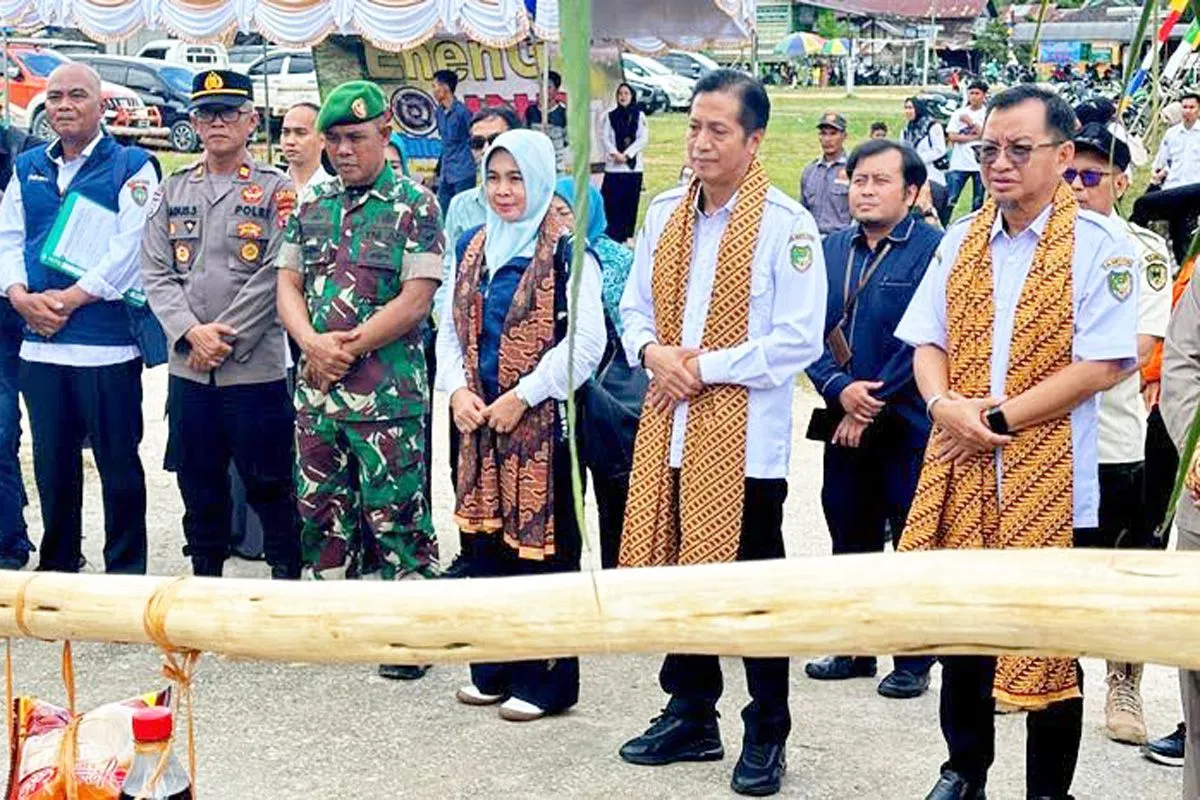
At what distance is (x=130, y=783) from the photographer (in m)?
2.25

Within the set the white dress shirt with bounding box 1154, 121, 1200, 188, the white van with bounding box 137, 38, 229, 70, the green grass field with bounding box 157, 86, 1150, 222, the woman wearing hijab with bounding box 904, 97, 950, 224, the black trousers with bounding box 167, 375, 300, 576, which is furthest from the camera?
the white van with bounding box 137, 38, 229, 70

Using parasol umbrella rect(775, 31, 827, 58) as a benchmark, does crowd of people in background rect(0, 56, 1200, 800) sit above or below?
below

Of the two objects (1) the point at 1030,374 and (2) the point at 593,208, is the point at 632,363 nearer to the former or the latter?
(2) the point at 593,208

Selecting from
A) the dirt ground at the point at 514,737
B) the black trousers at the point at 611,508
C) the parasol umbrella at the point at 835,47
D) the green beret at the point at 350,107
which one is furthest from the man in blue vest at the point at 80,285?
the parasol umbrella at the point at 835,47

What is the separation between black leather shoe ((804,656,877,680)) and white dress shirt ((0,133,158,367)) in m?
2.51

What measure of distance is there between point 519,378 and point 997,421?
5.03 ft

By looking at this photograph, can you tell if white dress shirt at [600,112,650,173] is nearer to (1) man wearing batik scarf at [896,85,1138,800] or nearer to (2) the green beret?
(2) the green beret

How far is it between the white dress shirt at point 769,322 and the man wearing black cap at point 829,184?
724 centimetres

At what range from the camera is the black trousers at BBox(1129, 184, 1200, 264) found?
4168 mm

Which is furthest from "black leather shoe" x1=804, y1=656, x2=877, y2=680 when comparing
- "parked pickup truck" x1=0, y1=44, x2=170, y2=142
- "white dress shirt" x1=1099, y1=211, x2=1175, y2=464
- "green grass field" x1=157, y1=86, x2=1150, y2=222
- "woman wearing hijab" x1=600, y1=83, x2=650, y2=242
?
"parked pickup truck" x1=0, y1=44, x2=170, y2=142

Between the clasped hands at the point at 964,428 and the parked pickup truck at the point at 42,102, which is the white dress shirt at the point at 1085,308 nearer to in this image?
the clasped hands at the point at 964,428

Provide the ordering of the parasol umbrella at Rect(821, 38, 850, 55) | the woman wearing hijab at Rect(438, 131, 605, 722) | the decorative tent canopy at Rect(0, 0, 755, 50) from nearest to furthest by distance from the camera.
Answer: the woman wearing hijab at Rect(438, 131, 605, 722) < the decorative tent canopy at Rect(0, 0, 755, 50) < the parasol umbrella at Rect(821, 38, 850, 55)

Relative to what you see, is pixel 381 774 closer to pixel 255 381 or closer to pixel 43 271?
pixel 255 381

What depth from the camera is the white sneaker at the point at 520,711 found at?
4.69 metres
